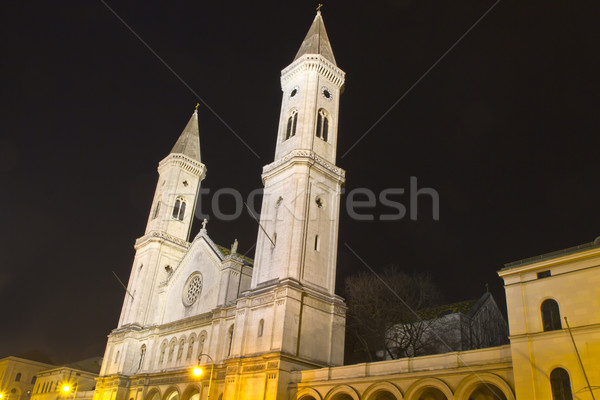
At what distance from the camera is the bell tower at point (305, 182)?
129 ft

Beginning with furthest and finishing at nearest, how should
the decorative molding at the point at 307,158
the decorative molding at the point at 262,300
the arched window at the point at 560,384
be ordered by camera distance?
the decorative molding at the point at 307,158
the decorative molding at the point at 262,300
the arched window at the point at 560,384

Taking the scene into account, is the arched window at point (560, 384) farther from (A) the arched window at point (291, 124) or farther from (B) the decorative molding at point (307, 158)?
(A) the arched window at point (291, 124)

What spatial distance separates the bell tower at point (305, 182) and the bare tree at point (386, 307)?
23.7ft

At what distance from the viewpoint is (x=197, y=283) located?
164 feet

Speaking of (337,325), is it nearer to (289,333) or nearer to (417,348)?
(289,333)

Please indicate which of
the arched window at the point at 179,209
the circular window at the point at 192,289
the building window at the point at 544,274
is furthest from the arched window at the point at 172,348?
the building window at the point at 544,274

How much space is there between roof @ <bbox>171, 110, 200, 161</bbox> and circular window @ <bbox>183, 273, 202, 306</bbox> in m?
19.0

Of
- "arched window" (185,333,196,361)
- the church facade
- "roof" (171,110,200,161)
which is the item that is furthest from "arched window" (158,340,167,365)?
"roof" (171,110,200,161)

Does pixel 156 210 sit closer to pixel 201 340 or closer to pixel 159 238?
pixel 159 238

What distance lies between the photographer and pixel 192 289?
50312mm

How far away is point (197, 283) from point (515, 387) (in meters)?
33.7

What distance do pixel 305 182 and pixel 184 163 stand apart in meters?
27.1

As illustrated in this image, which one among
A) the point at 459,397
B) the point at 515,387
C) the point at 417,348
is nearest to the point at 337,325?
the point at 417,348

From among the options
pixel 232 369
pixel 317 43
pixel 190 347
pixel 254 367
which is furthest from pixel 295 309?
pixel 317 43
